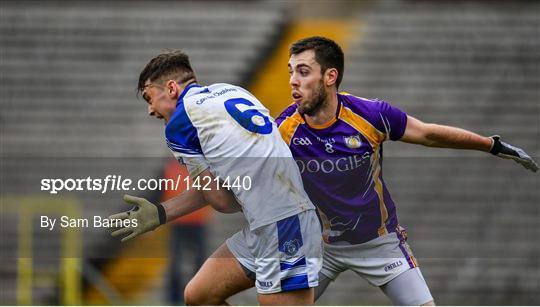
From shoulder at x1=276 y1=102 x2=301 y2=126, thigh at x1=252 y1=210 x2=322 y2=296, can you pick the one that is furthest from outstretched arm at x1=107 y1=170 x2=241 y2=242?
shoulder at x1=276 y1=102 x2=301 y2=126

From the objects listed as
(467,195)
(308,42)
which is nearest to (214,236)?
(467,195)

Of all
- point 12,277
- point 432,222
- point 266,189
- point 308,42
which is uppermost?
point 308,42

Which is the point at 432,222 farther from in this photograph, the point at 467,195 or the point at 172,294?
the point at 172,294

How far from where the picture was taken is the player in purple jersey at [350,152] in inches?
219

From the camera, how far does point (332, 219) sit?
5.71 m

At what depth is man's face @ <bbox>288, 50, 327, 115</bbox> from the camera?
5.53 meters

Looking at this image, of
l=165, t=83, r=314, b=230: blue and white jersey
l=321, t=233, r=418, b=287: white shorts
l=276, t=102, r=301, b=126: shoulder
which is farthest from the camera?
l=321, t=233, r=418, b=287: white shorts

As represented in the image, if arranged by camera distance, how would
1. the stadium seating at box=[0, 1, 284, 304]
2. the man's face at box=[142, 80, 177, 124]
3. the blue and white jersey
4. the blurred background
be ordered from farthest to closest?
the stadium seating at box=[0, 1, 284, 304] < the blurred background < the man's face at box=[142, 80, 177, 124] < the blue and white jersey

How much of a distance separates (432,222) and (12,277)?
171 inches

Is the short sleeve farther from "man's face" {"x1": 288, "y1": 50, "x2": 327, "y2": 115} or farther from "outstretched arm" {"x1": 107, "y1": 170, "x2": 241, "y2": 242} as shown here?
"outstretched arm" {"x1": 107, "y1": 170, "x2": 241, "y2": 242}

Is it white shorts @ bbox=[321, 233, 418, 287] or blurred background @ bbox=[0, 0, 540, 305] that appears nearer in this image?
white shorts @ bbox=[321, 233, 418, 287]

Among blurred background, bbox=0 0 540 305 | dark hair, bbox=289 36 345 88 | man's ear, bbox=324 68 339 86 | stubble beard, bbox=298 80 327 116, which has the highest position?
dark hair, bbox=289 36 345 88

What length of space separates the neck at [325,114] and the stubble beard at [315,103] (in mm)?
19

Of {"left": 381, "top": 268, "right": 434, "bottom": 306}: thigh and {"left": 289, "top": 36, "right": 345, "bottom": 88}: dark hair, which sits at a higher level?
{"left": 289, "top": 36, "right": 345, "bottom": 88}: dark hair
